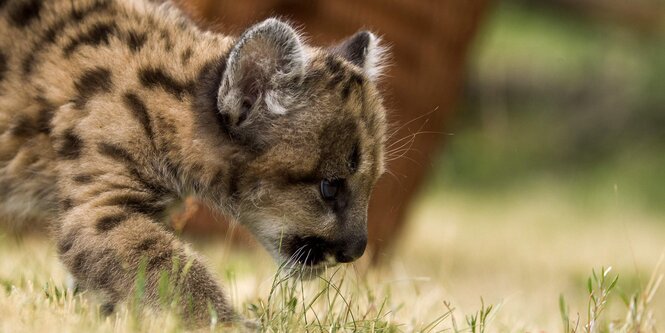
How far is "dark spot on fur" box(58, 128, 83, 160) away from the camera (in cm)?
505

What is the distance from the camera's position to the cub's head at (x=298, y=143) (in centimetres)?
509

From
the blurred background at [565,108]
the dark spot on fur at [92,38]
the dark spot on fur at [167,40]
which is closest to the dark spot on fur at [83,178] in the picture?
the dark spot on fur at [92,38]

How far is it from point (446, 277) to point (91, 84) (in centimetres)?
303

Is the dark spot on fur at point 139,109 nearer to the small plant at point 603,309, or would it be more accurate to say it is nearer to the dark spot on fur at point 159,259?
the dark spot on fur at point 159,259

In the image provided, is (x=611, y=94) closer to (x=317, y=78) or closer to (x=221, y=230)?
(x=221, y=230)

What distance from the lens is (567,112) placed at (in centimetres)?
1812

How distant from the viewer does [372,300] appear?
537 centimetres

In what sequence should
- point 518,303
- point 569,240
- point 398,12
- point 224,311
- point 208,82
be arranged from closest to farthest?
point 224,311 < point 208,82 < point 518,303 < point 398,12 < point 569,240

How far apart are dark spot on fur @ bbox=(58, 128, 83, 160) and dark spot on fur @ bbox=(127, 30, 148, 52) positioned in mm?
546

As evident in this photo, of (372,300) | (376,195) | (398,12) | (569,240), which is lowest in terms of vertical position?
(569,240)

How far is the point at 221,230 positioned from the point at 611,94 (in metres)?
10.7

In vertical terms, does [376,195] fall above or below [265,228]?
below

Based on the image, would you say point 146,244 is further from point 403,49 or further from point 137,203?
point 403,49

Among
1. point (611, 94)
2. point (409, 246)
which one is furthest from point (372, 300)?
point (611, 94)
